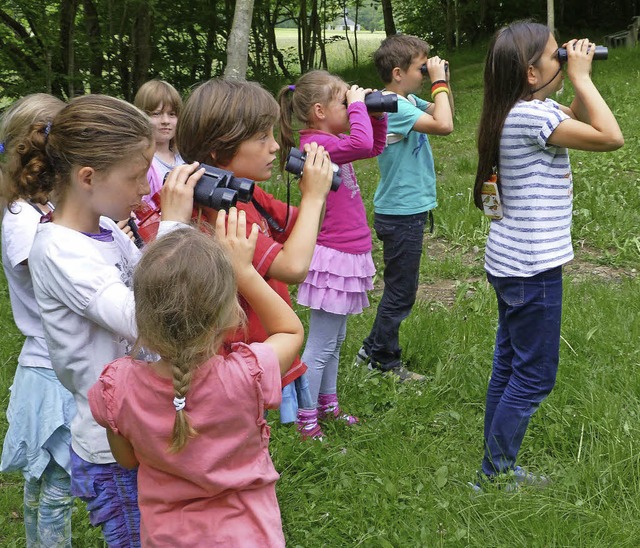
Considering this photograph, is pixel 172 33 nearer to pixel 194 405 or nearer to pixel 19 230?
pixel 19 230

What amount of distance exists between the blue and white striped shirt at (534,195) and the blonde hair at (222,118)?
2.82 ft

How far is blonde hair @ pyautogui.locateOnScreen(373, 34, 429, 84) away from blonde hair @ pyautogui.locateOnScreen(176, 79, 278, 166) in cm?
167

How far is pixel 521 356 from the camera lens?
2.64 meters

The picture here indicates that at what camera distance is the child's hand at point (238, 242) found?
5.86 feet

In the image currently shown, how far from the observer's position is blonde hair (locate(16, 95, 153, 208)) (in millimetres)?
1885

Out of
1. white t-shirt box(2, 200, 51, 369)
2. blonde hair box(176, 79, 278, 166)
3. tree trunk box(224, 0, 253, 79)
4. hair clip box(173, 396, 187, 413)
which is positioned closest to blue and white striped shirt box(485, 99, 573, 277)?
blonde hair box(176, 79, 278, 166)

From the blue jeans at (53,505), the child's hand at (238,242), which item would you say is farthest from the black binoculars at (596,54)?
the blue jeans at (53,505)

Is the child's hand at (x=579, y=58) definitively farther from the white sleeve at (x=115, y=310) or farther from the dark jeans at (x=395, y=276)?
the white sleeve at (x=115, y=310)

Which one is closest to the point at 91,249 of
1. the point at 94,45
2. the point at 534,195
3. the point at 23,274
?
the point at 23,274

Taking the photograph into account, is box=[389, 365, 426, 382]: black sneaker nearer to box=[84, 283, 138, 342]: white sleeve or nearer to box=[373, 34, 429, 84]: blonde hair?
box=[373, 34, 429, 84]: blonde hair

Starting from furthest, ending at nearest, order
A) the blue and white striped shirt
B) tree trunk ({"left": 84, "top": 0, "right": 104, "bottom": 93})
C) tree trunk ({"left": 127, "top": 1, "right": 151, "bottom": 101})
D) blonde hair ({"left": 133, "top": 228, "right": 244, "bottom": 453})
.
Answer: tree trunk ({"left": 127, "top": 1, "right": 151, "bottom": 101}) → tree trunk ({"left": 84, "top": 0, "right": 104, "bottom": 93}) → the blue and white striped shirt → blonde hair ({"left": 133, "top": 228, "right": 244, "bottom": 453})

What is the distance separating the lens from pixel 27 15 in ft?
31.0

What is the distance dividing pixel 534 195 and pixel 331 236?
1.02 metres

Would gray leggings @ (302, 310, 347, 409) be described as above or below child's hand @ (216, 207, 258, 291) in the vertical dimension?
below
